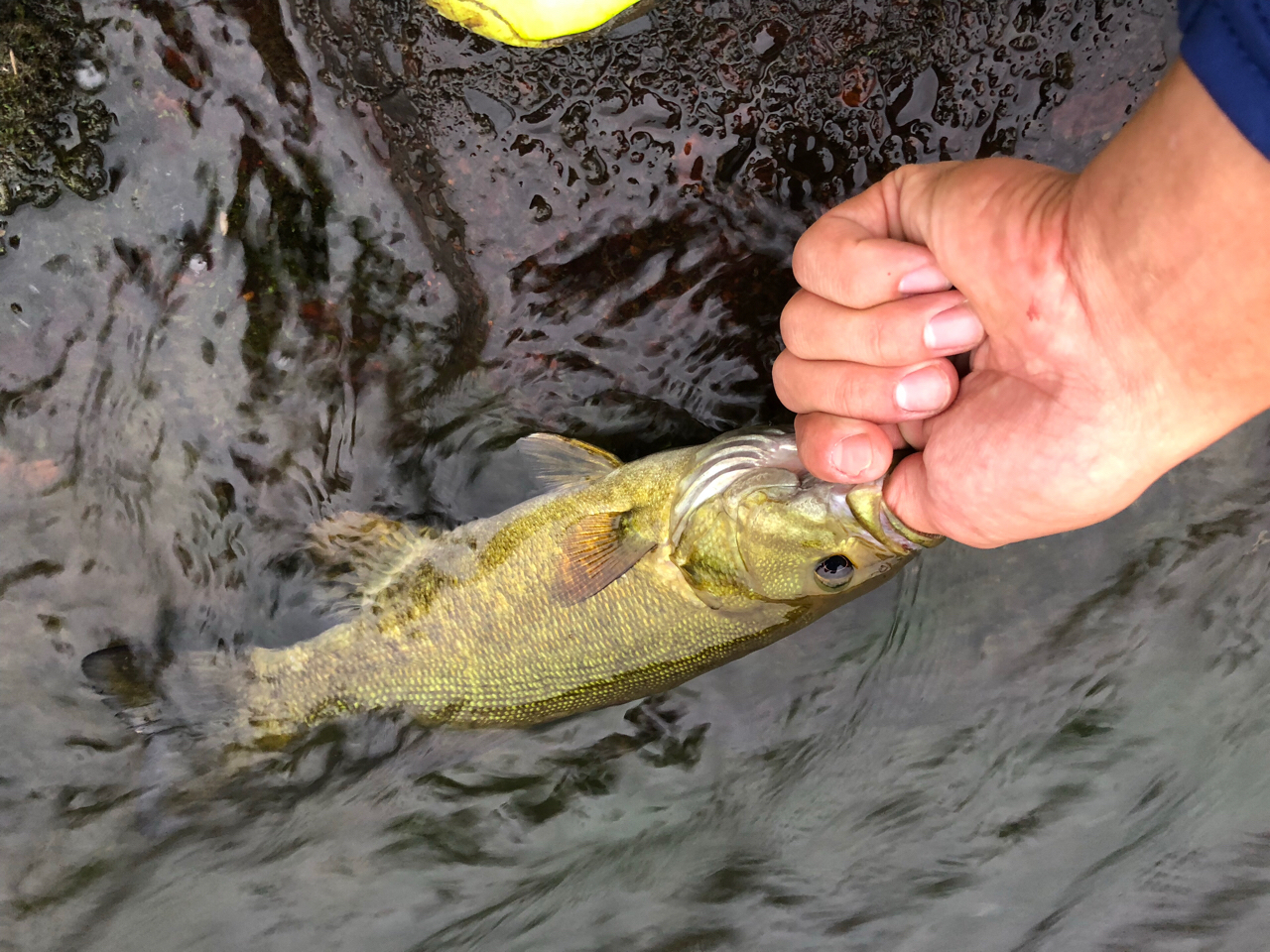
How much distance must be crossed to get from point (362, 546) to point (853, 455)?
206 centimetres

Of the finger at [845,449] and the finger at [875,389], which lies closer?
the finger at [875,389]

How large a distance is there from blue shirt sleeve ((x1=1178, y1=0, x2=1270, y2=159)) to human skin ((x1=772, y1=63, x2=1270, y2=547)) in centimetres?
10

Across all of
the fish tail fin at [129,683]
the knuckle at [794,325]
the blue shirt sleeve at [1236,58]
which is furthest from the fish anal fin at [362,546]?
the blue shirt sleeve at [1236,58]

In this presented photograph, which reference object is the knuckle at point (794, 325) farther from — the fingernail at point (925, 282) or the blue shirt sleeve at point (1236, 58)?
the blue shirt sleeve at point (1236, 58)

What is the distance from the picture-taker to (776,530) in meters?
2.92

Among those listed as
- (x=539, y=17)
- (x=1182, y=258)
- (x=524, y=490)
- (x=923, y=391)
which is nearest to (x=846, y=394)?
(x=923, y=391)

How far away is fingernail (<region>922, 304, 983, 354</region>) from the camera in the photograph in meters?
2.34

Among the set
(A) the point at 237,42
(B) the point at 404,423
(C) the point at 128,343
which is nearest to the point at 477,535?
(B) the point at 404,423

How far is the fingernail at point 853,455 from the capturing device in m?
2.56

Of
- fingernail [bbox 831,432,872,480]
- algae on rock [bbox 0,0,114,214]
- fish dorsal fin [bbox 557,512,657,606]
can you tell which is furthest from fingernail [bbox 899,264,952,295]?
algae on rock [bbox 0,0,114,214]

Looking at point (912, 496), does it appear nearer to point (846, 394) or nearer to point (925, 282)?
point (846, 394)

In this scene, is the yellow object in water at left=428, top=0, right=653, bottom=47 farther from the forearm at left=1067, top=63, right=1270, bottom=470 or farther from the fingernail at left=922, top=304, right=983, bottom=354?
the forearm at left=1067, top=63, right=1270, bottom=470

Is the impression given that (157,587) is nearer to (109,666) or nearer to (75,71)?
(109,666)

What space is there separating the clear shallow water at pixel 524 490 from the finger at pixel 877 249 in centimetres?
71
